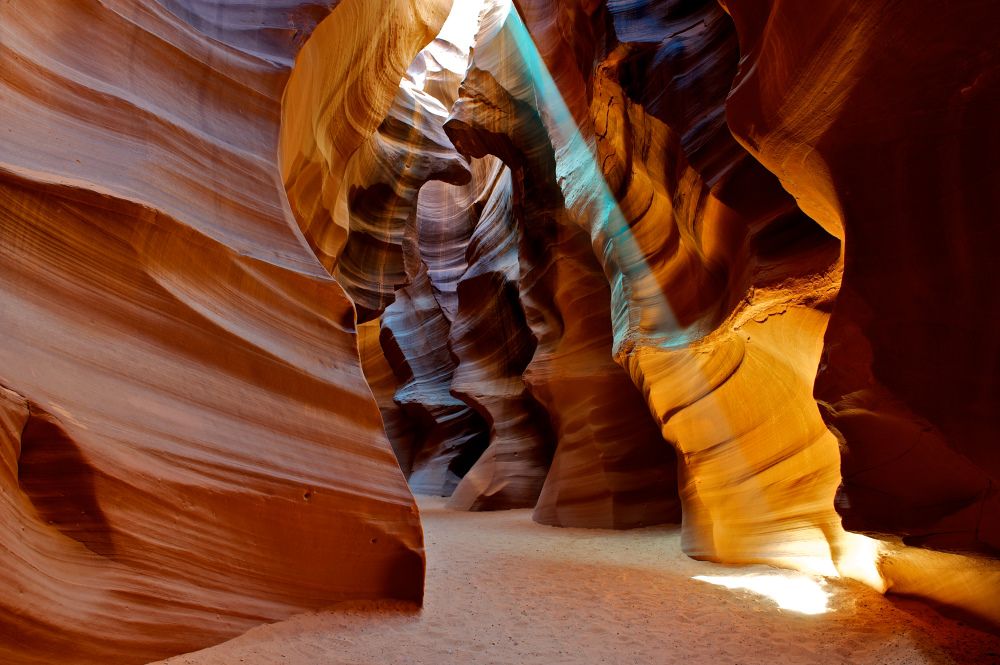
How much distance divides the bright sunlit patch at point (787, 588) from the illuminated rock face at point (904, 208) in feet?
3.36

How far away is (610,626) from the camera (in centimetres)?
400

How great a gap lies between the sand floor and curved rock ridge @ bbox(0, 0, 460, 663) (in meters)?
0.30

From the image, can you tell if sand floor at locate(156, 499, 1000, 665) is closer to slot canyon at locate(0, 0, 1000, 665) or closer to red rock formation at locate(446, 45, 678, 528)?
slot canyon at locate(0, 0, 1000, 665)

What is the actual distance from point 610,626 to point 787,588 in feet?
6.37

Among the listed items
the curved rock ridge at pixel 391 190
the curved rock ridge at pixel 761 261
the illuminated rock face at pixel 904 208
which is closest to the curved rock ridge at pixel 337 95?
the curved rock ridge at pixel 761 261

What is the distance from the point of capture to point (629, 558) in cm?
661

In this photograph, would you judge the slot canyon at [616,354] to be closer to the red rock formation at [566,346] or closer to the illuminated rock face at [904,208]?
the illuminated rock face at [904,208]

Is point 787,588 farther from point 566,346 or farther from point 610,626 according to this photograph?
point 566,346

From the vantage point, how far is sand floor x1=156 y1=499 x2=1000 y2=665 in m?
3.32

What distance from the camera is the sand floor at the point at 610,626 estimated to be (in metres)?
3.32

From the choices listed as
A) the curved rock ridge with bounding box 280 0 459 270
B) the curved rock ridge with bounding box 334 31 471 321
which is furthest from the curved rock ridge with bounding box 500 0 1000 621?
the curved rock ridge with bounding box 334 31 471 321

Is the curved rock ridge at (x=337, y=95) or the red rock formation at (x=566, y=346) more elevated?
the curved rock ridge at (x=337, y=95)

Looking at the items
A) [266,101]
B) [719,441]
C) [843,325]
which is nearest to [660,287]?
[719,441]

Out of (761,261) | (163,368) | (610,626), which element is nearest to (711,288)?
(761,261)
